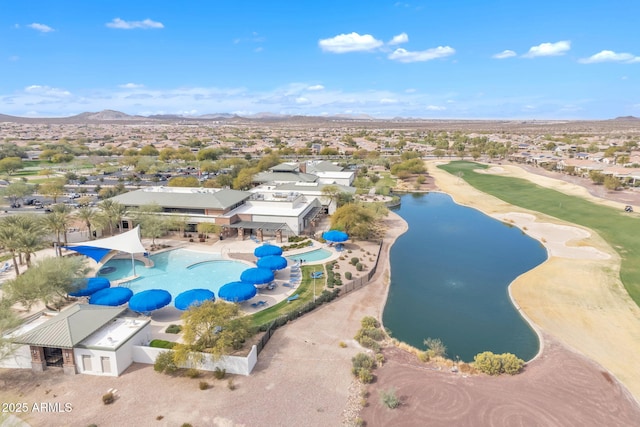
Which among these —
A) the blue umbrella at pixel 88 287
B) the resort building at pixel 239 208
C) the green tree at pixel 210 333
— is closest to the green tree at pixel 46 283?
the blue umbrella at pixel 88 287

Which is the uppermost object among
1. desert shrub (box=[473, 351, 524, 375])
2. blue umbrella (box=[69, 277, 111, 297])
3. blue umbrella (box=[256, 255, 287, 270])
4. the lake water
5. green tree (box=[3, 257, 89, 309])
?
green tree (box=[3, 257, 89, 309])

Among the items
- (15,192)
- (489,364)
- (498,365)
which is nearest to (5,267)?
(15,192)

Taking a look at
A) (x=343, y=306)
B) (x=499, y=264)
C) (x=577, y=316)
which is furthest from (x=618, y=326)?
(x=343, y=306)

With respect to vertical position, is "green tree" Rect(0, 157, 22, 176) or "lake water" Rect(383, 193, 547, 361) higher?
"green tree" Rect(0, 157, 22, 176)

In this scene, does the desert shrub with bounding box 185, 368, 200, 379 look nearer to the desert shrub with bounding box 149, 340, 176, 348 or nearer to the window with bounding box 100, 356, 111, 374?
the desert shrub with bounding box 149, 340, 176, 348

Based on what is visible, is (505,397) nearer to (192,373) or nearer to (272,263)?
(192,373)

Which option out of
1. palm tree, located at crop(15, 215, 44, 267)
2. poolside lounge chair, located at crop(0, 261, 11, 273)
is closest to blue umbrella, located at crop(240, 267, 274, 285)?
palm tree, located at crop(15, 215, 44, 267)

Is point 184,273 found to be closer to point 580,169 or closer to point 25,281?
point 25,281
